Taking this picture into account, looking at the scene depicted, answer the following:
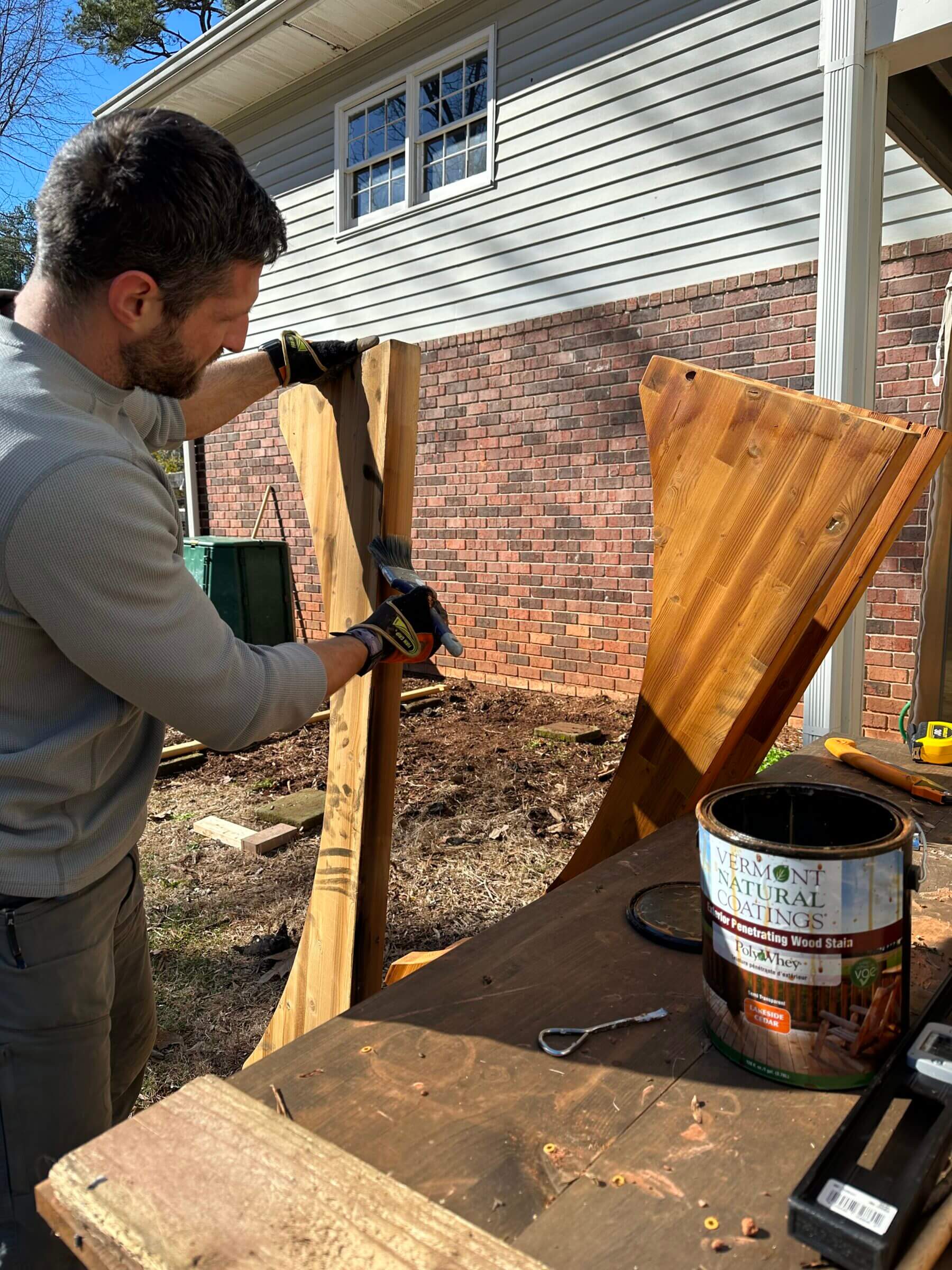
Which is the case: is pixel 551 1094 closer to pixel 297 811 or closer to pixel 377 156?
pixel 297 811

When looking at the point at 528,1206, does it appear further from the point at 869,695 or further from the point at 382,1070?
the point at 869,695

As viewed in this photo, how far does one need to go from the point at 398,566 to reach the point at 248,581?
7.11m

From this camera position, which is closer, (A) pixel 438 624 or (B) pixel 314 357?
(A) pixel 438 624

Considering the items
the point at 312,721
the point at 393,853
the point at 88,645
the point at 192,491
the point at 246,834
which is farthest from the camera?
the point at 192,491

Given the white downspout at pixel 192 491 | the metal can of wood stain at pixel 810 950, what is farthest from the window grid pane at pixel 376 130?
the metal can of wood stain at pixel 810 950

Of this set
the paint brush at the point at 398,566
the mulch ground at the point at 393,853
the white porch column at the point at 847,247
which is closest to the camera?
the paint brush at the point at 398,566

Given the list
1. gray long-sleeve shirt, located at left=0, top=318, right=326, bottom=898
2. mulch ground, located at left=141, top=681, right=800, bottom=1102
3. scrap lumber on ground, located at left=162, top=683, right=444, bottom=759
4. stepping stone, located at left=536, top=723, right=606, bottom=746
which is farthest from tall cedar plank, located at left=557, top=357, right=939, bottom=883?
stepping stone, located at left=536, top=723, right=606, bottom=746

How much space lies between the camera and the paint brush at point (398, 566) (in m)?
1.89

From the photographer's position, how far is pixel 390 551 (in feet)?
6.63

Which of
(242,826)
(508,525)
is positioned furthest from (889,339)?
(242,826)

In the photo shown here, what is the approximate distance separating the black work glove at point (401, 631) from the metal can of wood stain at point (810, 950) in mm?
952

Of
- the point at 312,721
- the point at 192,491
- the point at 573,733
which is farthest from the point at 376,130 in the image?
the point at 573,733

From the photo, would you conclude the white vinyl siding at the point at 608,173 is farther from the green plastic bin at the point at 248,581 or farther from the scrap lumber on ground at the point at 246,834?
the scrap lumber on ground at the point at 246,834

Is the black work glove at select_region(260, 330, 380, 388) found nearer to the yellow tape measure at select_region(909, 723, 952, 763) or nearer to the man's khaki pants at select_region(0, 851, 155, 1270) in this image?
the man's khaki pants at select_region(0, 851, 155, 1270)
